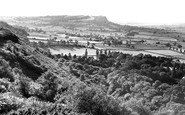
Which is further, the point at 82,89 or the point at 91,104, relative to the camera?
the point at 82,89

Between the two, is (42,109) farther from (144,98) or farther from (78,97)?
(144,98)

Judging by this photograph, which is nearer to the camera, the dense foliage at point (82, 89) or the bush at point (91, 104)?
the dense foliage at point (82, 89)

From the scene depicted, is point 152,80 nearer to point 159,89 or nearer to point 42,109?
point 159,89

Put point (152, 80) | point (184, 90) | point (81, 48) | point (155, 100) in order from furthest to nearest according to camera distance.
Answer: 1. point (81, 48)
2. point (152, 80)
3. point (184, 90)
4. point (155, 100)

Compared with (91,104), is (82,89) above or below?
above

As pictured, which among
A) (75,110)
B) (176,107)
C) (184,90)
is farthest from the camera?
(184,90)

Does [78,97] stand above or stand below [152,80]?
above

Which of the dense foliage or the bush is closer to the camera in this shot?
the dense foliage

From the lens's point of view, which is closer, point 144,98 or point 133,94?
point 144,98

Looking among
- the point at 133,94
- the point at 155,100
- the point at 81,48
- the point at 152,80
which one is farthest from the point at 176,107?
the point at 81,48
